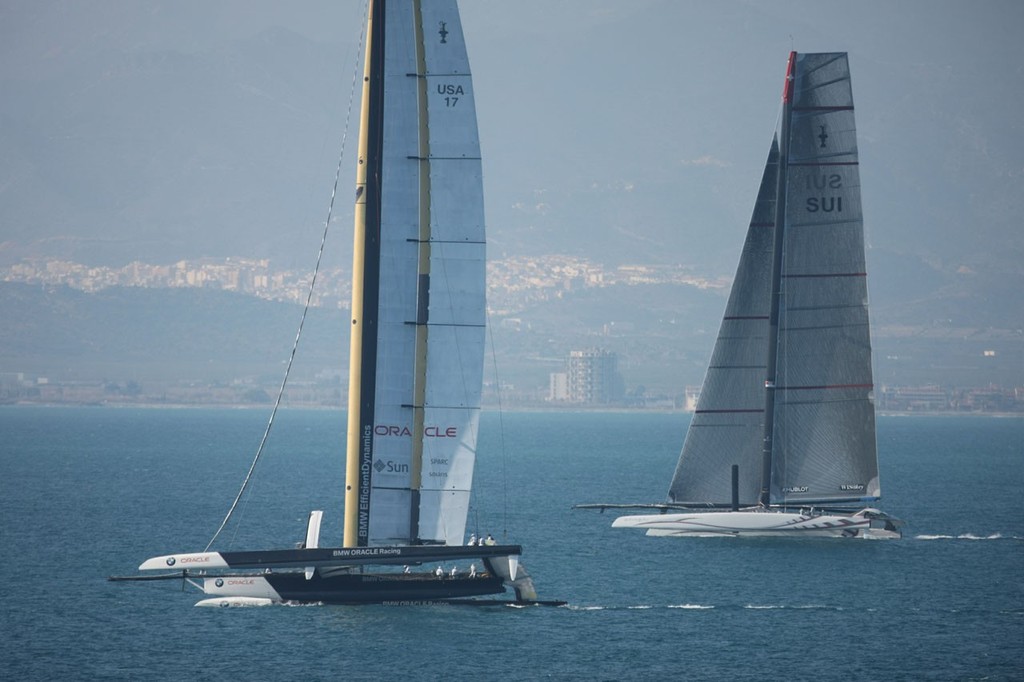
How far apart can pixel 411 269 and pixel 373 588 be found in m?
8.04

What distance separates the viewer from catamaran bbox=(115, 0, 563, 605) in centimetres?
4259

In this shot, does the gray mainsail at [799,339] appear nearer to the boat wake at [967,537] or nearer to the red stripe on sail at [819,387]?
the red stripe on sail at [819,387]

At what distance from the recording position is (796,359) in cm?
6219

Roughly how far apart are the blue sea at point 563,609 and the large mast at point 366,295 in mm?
3215

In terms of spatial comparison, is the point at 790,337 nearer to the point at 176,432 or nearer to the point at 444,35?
the point at 444,35

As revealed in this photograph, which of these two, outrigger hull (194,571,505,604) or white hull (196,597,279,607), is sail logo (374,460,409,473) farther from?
white hull (196,597,279,607)

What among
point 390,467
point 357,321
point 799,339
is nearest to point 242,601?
point 390,467

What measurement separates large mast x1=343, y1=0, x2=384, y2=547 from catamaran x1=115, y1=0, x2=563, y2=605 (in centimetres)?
3

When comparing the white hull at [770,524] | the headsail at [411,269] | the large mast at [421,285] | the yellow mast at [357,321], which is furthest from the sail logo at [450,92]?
the white hull at [770,524]

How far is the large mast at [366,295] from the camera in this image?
42531mm

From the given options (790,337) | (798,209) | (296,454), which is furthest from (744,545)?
(296,454)

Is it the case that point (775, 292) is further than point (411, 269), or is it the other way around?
point (775, 292)

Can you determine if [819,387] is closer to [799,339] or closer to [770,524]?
[799,339]

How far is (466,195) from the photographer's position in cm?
4256
